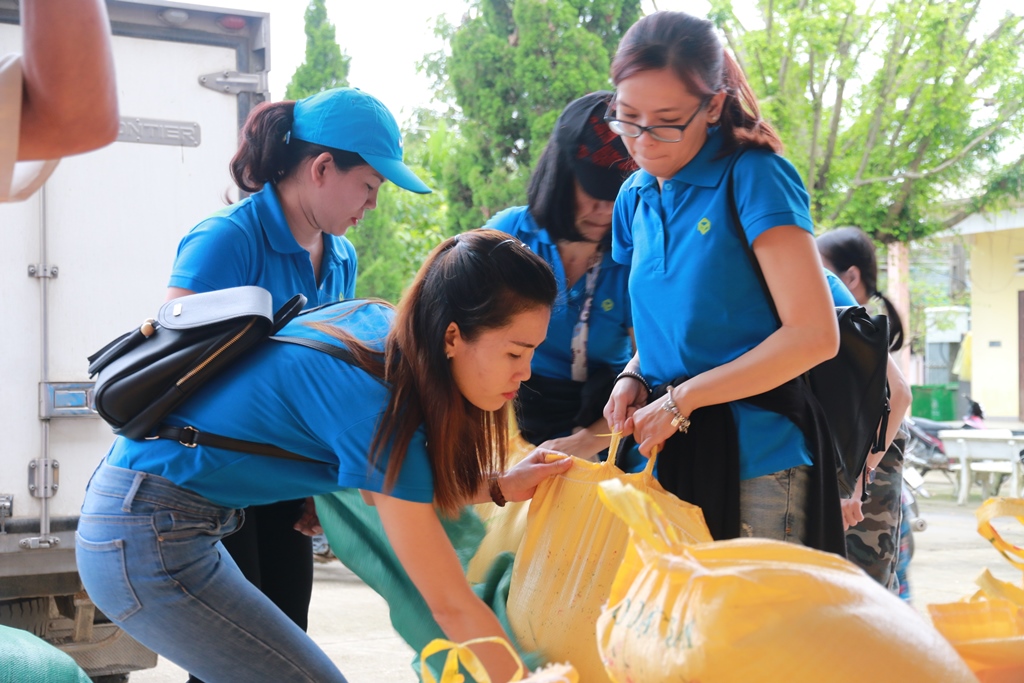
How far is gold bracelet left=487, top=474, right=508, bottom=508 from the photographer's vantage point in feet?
6.49

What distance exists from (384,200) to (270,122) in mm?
9161

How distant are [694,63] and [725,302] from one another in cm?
45

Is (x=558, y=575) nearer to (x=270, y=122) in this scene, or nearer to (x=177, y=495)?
(x=177, y=495)

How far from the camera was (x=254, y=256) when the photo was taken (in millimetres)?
2477

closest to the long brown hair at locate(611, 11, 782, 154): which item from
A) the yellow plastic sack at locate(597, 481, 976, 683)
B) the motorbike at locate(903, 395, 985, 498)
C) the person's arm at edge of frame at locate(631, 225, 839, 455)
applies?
the person's arm at edge of frame at locate(631, 225, 839, 455)

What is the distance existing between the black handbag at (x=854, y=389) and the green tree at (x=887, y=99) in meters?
8.24

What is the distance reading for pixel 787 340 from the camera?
178 centimetres

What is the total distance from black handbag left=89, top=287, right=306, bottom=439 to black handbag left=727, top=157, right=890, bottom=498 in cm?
111

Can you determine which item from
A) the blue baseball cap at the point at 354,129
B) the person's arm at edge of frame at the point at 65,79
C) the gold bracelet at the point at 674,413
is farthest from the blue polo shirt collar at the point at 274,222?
the person's arm at edge of frame at the point at 65,79

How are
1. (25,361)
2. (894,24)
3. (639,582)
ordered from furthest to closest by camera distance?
(894,24)
(25,361)
(639,582)

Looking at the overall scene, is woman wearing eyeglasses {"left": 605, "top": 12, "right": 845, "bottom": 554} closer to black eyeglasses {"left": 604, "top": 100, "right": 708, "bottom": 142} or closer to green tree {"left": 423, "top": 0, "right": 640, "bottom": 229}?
black eyeglasses {"left": 604, "top": 100, "right": 708, "bottom": 142}

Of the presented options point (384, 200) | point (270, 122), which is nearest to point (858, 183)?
point (384, 200)

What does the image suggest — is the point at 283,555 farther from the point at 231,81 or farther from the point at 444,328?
the point at 231,81

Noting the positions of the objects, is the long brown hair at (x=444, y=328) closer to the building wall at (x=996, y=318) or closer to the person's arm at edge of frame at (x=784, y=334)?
the person's arm at edge of frame at (x=784, y=334)
